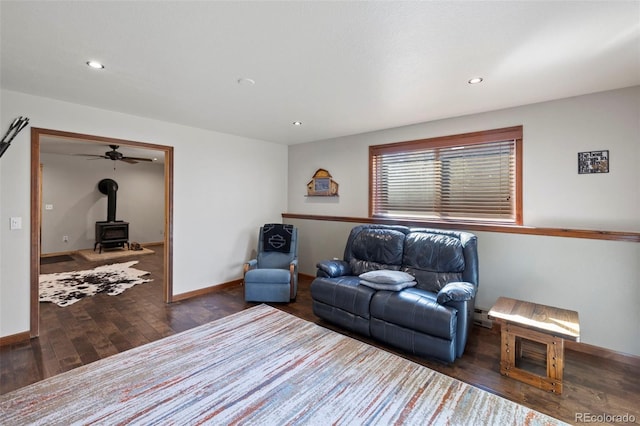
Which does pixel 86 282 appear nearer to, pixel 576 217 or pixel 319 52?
pixel 319 52

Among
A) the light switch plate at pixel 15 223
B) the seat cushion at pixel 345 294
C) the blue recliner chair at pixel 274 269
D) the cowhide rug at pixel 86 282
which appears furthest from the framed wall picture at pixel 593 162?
the cowhide rug at pixel 86 282

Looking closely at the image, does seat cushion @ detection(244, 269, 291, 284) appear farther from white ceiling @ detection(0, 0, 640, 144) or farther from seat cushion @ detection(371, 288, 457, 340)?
white ceiling @ detection(0, 0, 640, 144)

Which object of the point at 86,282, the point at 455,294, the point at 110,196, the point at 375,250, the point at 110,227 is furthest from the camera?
the point at 110,196

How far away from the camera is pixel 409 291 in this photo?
9.45 feet

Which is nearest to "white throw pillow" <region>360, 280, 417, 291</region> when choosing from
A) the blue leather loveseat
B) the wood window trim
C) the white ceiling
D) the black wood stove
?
the blue leather loveseat

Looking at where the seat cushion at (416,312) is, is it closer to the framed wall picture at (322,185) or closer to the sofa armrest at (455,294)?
the sofa armrest at (455,294)

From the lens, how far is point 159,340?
2844 millimetres

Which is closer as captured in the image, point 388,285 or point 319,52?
point 319,52

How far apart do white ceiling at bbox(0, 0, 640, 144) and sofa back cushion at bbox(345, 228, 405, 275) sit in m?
1.50

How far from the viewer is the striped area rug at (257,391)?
1812 millimetres

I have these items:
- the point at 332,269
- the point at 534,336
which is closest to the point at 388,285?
the point at 332,269

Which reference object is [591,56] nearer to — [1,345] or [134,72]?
[134,72]

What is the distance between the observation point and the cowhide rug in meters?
4.14

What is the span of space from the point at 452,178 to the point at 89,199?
8657 mm
